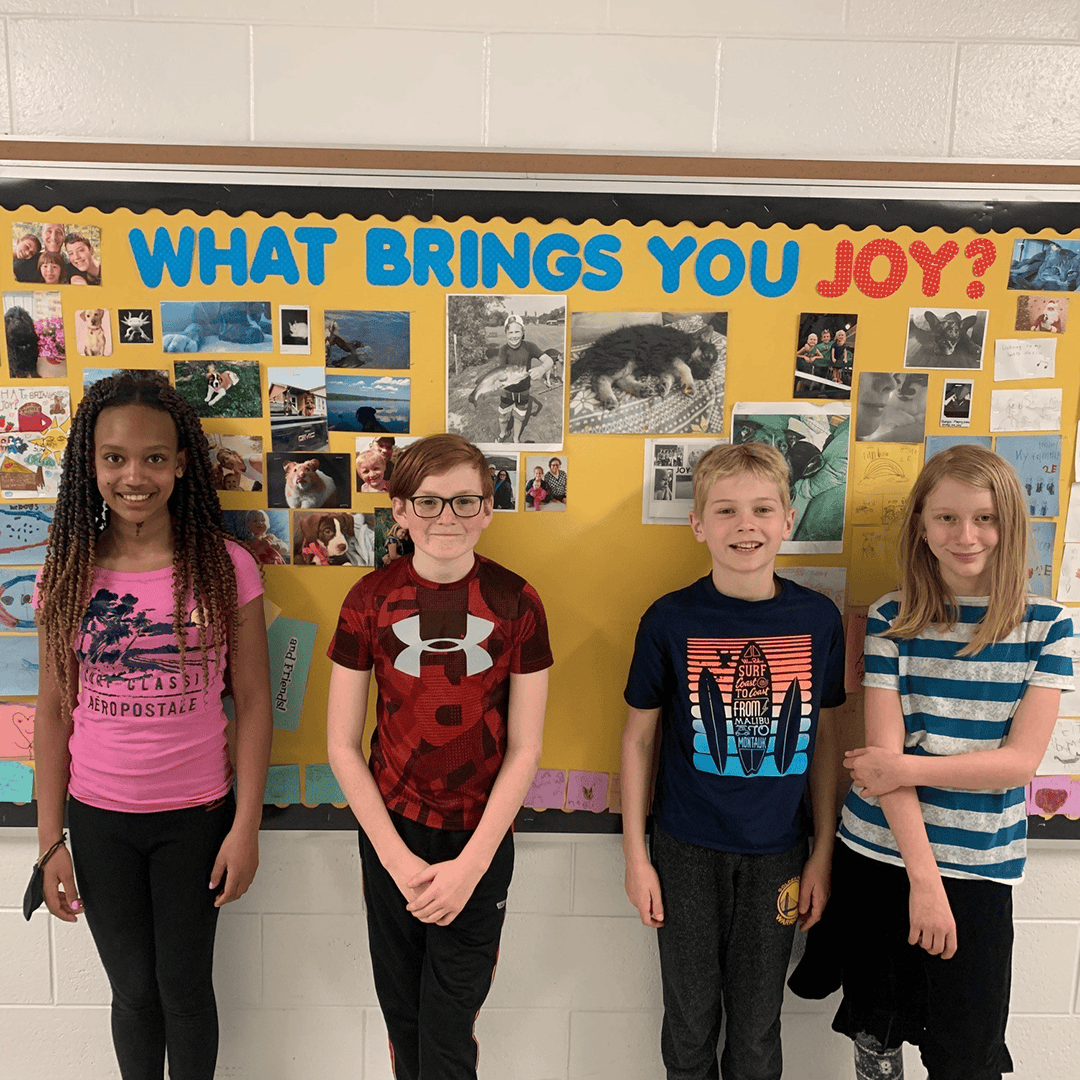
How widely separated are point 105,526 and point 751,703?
3.98 feet

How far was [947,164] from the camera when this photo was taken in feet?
4.53

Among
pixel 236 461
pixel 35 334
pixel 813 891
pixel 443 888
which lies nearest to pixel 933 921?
pixel 813 891

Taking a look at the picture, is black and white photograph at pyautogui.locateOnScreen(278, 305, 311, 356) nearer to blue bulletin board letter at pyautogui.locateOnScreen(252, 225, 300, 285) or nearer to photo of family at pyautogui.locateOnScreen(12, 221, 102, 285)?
blue bulletin board letter at pyautogui.locateOnScreen(252, 225, 300, 285)

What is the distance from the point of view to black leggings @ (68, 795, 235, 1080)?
1317mm

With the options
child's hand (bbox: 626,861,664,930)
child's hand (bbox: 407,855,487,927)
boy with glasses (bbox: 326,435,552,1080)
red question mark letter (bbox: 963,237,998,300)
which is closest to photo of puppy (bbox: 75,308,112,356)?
boy with glasses (bbox: 326,435,552,1080)

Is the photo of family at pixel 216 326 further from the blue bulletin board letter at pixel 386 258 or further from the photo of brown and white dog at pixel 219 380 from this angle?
the blue bulletin board letter at pixel 386 258

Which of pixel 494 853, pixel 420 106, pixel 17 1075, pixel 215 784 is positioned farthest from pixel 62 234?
pixel 17 1075

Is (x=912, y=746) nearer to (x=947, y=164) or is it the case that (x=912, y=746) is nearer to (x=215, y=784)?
(x=947, y=164)

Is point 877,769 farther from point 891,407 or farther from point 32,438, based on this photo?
point 32,438

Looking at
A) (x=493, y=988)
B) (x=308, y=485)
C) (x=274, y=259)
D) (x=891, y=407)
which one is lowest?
(x=493, y=988)

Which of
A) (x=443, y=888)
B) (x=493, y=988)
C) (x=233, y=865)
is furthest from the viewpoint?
(x=493, y=988)

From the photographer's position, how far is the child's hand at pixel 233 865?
53.2 inches

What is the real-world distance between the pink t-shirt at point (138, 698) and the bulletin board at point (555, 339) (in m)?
0.18

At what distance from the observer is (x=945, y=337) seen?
1.42 metres
